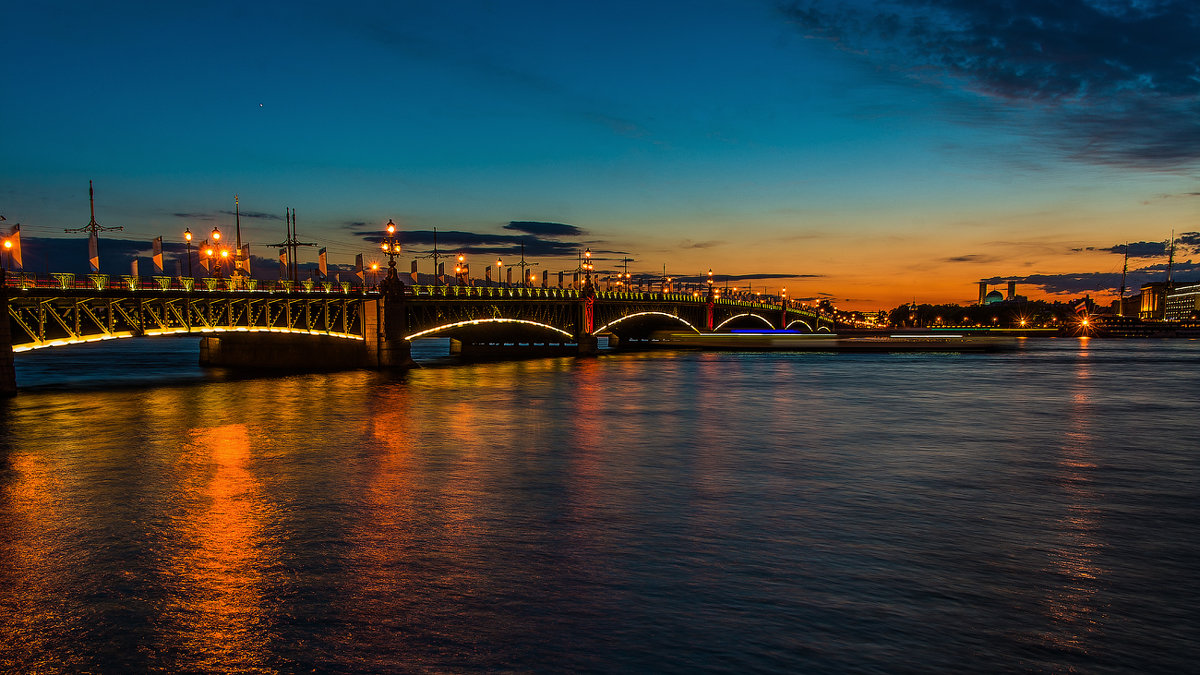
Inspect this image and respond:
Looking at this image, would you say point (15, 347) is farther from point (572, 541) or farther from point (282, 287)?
point (572, 541)

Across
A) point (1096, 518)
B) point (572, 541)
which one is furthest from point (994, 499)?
point (572, 541)

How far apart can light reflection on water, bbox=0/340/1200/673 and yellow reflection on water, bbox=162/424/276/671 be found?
0.18ft

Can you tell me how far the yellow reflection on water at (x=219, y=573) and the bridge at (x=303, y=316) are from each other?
31.0 metres

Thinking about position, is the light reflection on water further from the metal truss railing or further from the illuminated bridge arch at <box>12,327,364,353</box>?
the metal truss railing

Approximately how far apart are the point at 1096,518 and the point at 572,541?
10873 millimetres

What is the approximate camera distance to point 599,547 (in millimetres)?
13039

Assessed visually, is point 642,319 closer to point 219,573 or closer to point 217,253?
point 217,253

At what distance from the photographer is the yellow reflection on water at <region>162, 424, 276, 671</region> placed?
29.0 feet

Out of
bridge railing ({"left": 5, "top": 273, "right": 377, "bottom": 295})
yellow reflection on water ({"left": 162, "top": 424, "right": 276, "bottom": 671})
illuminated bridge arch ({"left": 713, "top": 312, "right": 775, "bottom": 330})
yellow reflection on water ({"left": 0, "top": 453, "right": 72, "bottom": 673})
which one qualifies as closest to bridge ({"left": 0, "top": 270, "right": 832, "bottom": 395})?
bridge railing ({"left": 5, "top": 273, "right": 377, "bottom": 295})

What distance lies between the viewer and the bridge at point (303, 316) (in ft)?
146

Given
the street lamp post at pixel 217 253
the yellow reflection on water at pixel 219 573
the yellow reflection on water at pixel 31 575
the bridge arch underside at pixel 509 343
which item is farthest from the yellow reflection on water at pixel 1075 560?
the bridge arch underside at pixel 509 343

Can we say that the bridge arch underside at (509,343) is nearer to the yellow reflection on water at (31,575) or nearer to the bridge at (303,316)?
the bridge at (303,316)

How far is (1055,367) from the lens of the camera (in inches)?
3078

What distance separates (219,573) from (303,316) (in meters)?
65.6
